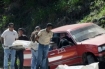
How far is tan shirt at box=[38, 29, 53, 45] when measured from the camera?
10.1 meters

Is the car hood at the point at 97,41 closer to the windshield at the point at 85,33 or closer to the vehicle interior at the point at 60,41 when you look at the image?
the windshield at the point at 85,33

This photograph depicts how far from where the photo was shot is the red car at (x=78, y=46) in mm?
9609

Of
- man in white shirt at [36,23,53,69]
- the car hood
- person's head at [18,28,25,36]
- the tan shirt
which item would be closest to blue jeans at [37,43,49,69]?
man in white shirt at [36,23,53,69]

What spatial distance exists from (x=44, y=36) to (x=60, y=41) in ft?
2.38

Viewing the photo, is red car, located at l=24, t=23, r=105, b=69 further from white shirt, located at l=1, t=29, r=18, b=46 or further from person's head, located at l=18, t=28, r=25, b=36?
white shirt, located at l=1, t=29, r=18, b=46

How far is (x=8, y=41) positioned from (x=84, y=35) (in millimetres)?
2635

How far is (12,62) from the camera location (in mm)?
11266

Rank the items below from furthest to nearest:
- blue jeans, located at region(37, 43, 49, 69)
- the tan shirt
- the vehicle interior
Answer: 1. the vehicle interior
2. blue jeans, located at region(37, 43, 49, 69)
3. the tan shirt

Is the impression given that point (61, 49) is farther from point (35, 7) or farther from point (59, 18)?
point (35, 7)

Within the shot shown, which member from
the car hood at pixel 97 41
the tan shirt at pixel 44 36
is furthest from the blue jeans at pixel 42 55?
the car hood at pixel 97 41

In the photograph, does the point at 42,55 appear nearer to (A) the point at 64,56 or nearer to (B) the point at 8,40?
(A) the point at 64,56

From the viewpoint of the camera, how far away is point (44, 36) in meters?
10.2

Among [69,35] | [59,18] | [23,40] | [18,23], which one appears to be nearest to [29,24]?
[18,23]

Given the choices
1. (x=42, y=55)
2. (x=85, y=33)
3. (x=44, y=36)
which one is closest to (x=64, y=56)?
(x=42, y=55)
